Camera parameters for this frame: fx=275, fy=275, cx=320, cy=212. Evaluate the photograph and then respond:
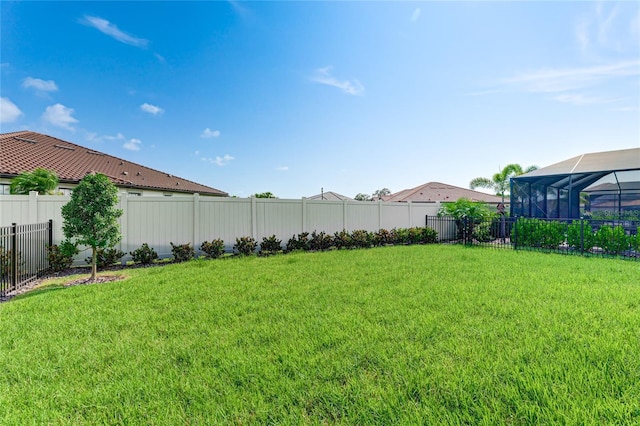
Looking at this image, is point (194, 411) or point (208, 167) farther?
point (208, 167)

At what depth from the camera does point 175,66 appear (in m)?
10.9

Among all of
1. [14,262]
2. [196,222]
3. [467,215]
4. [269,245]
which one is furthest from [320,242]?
[14,262]

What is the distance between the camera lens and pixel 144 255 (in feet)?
25.7

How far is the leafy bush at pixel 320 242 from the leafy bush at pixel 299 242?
20 centimetres

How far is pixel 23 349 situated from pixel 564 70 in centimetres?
1378

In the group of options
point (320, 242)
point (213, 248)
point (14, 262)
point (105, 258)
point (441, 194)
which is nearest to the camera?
point (14, 262)

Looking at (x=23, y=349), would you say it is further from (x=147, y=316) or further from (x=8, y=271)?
(x=8, y=271)

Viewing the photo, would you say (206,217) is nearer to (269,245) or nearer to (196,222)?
(196,222)

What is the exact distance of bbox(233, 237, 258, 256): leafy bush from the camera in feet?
29.7

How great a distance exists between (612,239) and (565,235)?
46.4 inches

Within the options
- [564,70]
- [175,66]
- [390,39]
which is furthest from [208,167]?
[564,70]

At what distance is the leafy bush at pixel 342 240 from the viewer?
34.6 feet

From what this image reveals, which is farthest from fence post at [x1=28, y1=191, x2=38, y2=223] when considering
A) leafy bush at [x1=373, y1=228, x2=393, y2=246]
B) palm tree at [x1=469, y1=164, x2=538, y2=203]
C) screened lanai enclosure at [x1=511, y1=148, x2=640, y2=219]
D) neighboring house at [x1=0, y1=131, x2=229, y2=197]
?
palm tree at [x1=469, y1=164, x2=538, y2=203]

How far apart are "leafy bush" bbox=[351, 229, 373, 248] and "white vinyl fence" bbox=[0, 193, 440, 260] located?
0.57 m
